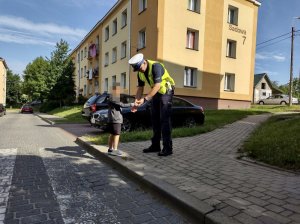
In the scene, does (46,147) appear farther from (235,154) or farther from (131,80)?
(131,80)

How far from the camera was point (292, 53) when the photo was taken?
28.2m

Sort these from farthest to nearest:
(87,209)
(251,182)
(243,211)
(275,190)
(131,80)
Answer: (131,80), (251,182), (275,190), (87,209), (243,211)

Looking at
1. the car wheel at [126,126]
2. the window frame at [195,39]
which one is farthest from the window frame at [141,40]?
the car wheel at [126,126]

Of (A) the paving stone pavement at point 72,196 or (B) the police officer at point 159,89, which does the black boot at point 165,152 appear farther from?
(A) the paving stone pavement at point 72,196

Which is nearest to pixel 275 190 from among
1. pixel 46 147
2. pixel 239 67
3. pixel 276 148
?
pixel 276 148

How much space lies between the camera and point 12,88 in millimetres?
82250

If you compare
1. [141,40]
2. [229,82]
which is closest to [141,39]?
[141,40]

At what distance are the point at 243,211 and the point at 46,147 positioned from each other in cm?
603

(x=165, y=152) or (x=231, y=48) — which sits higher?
(x=231, y=48)

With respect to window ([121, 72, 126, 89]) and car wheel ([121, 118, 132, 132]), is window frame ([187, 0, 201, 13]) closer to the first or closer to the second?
window ([121, 72, 126, 89])

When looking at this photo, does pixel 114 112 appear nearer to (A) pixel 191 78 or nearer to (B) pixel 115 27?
(A) pixel 191 78

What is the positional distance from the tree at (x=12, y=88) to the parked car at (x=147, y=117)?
78599mm

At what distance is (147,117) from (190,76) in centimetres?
1198

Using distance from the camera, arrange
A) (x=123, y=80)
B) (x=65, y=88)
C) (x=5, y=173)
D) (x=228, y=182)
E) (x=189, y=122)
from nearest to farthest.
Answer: (x=228, y=182) → (x=5, y=173) → (x=189, y=122) → (x=123, y=80) → (x=65, y=88)
